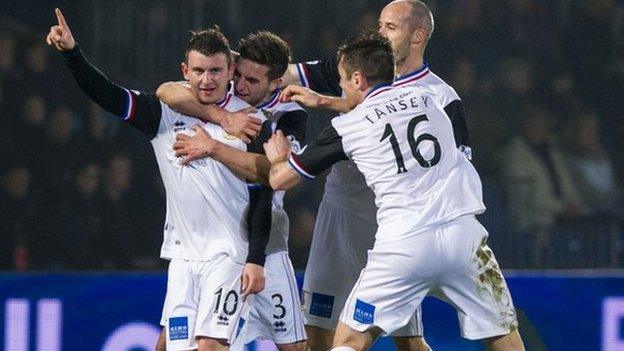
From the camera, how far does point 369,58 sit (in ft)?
16.8

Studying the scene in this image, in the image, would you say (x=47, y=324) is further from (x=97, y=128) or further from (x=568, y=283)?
(x=568, y=283)

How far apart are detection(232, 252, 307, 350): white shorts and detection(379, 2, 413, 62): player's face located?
3.01 ft

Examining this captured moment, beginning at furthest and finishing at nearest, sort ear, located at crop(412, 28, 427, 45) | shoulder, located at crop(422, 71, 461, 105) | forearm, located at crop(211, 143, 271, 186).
→ 1. ear, located at crop(412, 28, 427, 45)
2. shoulder, located at crop(422, 71, 461, 105)
3. forearm, located at crop(211, 143, 271, 186)

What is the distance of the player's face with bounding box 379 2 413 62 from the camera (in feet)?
→ 18.9

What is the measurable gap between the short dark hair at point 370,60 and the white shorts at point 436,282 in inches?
21.3

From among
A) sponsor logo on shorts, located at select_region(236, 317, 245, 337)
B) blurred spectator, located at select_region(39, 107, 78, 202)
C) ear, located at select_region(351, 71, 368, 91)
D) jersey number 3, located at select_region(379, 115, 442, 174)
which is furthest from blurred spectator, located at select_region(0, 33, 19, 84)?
jersey number 3, located at select_region(379, 115, 442, 174)

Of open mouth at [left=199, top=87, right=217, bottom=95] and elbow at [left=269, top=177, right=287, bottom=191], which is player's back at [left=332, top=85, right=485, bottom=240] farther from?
open mouth at [left=199, top=87, right=217, bottom=95]

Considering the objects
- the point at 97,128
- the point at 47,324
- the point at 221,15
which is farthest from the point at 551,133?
the point at 47,324

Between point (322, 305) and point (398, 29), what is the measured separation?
108 cm

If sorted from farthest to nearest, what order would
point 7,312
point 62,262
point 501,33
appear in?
point 501,33, point 62,262, point 7,312

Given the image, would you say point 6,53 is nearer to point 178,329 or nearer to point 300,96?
point 300,96

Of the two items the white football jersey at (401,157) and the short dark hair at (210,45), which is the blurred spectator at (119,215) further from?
the white football jersey at (401,157)

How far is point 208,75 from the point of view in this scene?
207 inches

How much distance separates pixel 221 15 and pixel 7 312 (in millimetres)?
2075
